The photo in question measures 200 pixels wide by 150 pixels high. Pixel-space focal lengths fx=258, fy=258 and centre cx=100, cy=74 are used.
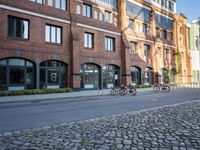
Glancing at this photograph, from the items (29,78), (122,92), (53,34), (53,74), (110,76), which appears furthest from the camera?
(110,76)

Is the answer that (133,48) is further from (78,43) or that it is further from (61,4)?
(61,4)

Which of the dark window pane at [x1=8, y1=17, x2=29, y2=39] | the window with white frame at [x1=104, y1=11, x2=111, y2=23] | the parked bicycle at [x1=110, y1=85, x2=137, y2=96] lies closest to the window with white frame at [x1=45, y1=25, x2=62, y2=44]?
the dark window pane at [x1=8, y1=17, x2=29, y2=39]

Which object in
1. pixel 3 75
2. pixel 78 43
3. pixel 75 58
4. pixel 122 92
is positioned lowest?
pixel 122 92

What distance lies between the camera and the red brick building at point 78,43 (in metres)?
25.5

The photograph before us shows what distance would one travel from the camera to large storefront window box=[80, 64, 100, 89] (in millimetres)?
32438

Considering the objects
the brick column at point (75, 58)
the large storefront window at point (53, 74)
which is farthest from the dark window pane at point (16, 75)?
the brick column at point (75, 58)

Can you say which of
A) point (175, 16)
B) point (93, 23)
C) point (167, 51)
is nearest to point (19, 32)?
point (93, 23)

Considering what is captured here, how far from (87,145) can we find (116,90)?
2162cm

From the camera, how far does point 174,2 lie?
186 ft

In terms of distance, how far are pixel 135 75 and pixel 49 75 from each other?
17236 millimetres

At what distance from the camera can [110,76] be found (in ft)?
120

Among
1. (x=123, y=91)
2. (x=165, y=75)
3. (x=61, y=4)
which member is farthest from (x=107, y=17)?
(x=165, y=75)

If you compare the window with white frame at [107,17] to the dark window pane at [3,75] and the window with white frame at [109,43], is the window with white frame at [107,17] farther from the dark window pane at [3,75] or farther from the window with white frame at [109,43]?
the dark window pane at [3,75]

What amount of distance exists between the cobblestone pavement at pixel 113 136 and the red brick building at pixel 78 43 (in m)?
18.4
